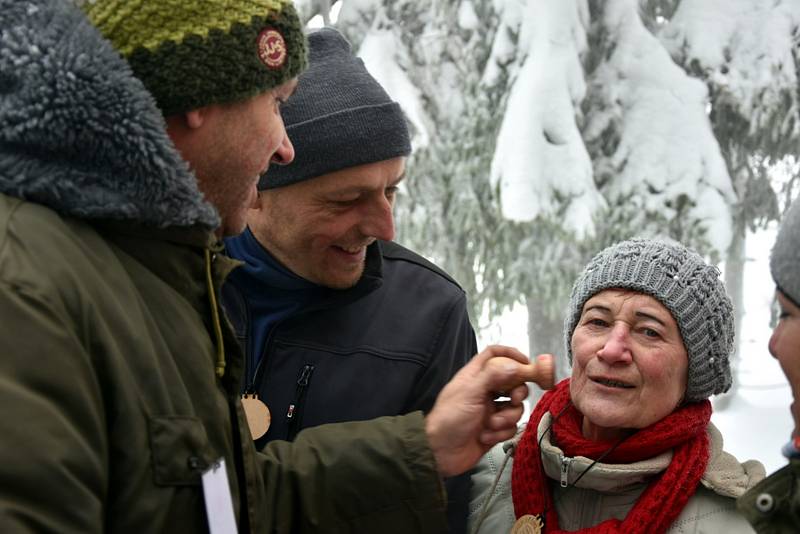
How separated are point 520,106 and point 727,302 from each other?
448 centimetres

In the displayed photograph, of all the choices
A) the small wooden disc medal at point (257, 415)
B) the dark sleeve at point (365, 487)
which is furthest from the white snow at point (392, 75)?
the dark sleeve at point (365, 487)

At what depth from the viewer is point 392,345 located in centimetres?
Result: 242

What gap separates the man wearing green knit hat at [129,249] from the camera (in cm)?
114

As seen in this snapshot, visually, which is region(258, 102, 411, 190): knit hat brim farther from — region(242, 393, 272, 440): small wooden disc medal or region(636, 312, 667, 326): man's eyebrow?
region(636, 312, 667, 326): man's eyebrow

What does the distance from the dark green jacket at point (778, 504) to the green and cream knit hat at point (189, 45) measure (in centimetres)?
119

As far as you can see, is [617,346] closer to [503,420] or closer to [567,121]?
[503,420]

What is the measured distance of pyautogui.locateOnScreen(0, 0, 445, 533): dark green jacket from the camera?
44.4 inches

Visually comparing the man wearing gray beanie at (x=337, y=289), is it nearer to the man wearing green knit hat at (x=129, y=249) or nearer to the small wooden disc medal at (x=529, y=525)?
the small wooden disc medal at (x=529, y=525)

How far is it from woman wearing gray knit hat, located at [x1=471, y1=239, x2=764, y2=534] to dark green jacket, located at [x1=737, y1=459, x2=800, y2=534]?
1.61 ft

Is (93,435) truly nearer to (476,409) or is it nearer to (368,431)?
(368,431)

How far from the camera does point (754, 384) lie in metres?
10.7

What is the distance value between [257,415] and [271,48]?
1071mm

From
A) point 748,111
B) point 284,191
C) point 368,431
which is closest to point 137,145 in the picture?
point 368,431

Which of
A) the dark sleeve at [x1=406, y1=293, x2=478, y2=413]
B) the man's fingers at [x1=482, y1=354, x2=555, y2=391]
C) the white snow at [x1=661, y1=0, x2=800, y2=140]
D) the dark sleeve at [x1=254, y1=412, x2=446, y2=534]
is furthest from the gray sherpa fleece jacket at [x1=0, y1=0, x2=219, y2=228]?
the white snow at [x1=661, y1=0, x2=800, y2=140]
